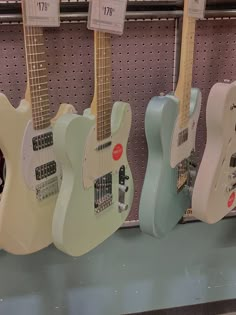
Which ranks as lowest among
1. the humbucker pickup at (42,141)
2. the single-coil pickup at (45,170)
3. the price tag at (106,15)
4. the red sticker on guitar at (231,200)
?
the red sticker on guitar at (231,200)

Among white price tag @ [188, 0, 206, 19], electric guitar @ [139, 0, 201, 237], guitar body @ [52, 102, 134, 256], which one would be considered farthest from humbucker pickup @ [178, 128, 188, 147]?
white price tag @ [188, 0, 206, 19]

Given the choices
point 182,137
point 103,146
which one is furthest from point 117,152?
point 182,137

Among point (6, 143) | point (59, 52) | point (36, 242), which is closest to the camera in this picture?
point (6, 143)

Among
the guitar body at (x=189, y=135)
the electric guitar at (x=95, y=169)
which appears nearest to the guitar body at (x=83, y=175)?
the electric guitar at (x=95, y=169)

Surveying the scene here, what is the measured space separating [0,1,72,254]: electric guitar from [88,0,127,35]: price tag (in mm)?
114

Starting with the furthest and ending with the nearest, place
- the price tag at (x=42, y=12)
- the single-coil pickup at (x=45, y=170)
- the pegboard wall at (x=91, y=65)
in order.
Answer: the pegboard wall at (x=91, y=65)
the single-coil pickup at (x=45, y=170)
the price tag at (x=42, y=12)

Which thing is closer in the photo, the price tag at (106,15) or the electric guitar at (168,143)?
the price tag at (106,15)

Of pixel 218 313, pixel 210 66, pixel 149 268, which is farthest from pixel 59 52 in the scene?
pixel 218 313

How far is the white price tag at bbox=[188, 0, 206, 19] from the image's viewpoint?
1046 mm

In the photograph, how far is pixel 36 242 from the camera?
1.02 m

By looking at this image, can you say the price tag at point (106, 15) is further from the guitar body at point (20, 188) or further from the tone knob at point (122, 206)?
the tone knob at point (122, 206)

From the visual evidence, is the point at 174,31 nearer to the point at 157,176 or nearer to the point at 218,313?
the point at 157,176

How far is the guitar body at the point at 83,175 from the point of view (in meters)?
0.92

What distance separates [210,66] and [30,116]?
1.77 feet
